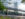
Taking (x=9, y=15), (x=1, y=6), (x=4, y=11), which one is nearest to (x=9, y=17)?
(x=9, y=15)

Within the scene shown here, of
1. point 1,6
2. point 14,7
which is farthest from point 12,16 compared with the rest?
point 1,6

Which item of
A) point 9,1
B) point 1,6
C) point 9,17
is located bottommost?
point 9,17

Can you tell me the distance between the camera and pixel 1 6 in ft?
3.67

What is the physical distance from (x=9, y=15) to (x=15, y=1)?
32cm

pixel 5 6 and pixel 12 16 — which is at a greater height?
pixel 5 6

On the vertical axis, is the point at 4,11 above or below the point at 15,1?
below

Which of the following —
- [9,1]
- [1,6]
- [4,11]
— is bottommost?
[4,11]

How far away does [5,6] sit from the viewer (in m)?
1.12

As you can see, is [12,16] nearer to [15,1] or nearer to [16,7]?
[16,7]

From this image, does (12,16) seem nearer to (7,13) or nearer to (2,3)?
(7,13)

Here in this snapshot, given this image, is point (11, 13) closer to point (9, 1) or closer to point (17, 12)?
point (17, 12)

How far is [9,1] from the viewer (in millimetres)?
1116

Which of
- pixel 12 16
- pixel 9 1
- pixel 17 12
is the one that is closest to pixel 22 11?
pixel 17 12

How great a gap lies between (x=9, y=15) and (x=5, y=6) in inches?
8.0
